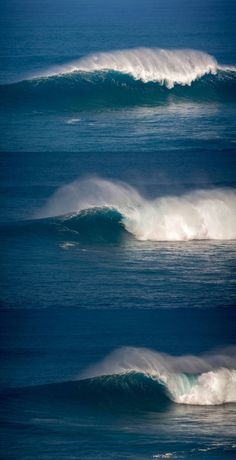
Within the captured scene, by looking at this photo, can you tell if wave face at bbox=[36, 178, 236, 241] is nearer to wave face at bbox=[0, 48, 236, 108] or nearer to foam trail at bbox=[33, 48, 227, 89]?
wave face at bbox=[0, 48, 236, 108]

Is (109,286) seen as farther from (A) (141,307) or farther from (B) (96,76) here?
(B) (96,76)

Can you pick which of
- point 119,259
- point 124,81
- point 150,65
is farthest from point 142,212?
point 150,65

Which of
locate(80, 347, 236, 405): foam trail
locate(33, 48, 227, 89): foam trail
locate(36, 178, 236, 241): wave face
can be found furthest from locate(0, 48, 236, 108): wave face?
locate(80, 347, 236, 405): foam trail

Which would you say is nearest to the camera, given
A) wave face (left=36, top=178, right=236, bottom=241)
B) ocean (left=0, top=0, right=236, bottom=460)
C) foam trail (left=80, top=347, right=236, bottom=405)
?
ocean (left=0, top=0, right=236, bottom=460)

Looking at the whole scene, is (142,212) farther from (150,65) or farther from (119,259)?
(150,65)

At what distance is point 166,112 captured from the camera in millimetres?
38156

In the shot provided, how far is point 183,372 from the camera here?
17766mm

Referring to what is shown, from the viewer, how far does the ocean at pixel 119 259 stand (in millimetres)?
16844

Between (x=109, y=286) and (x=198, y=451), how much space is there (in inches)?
238

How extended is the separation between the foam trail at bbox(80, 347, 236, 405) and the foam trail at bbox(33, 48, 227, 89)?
22.8 metres

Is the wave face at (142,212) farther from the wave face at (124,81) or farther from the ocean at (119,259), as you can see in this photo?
the wave face at (124,81)

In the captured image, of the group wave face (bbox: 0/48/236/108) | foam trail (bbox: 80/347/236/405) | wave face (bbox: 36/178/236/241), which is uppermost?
wave face (bbox: 0/48/236/108)

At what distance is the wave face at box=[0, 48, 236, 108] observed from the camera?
3941 centimetres

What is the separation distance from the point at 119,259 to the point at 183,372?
18.1ft
